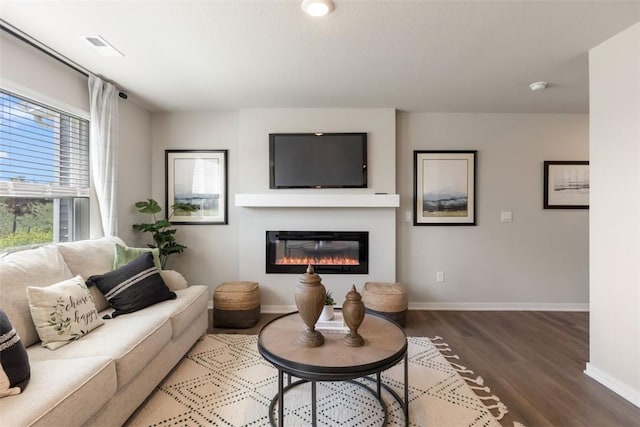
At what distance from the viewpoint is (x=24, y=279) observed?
1729 millimetres

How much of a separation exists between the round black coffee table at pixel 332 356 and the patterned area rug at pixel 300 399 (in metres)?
0.10

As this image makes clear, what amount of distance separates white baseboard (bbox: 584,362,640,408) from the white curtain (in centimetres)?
417

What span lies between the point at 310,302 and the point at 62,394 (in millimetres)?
1103

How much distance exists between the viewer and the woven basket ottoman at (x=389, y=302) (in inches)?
121

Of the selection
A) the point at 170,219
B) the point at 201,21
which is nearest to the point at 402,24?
the point at 201,21

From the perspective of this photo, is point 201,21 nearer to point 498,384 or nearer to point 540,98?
point 498,384

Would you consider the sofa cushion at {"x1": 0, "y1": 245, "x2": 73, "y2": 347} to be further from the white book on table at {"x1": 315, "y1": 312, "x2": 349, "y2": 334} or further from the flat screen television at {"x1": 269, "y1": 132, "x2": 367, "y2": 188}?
the flat screen television at {"x1": 269, "y1": 132, "x2": 367, "y2": 188}

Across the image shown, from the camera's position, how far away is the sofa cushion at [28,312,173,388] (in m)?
1.57

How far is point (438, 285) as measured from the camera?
3.74 meters

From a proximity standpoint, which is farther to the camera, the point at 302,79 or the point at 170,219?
the point at 170,219

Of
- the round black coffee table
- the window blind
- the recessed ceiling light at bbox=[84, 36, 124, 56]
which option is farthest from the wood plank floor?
the recessed ceiling light at bbox=[84, 36, 124, 56]

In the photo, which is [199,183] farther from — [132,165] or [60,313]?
[60,313]

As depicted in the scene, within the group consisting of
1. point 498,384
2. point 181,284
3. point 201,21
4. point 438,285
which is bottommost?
point 498,384

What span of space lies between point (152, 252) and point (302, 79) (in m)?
2.04
